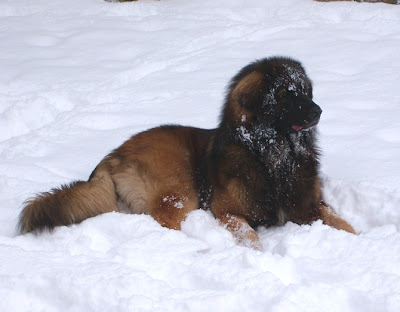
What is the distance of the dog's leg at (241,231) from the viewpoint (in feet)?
10.1

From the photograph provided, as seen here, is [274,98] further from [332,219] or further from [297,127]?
[332,219]

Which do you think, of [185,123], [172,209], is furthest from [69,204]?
[185,123]

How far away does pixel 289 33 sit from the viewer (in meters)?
7.92

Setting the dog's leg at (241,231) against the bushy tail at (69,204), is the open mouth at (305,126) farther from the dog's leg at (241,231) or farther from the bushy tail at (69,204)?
the bushy tail at (69,204)

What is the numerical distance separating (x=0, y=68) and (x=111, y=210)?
4526mm

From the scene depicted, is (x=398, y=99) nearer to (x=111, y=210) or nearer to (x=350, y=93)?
(x=350, y=93)

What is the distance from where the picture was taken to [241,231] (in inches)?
126

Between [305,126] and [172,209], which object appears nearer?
[305,126]

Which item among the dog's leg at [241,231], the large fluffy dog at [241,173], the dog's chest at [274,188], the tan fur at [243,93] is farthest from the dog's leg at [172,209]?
the tan fur at [243,93]

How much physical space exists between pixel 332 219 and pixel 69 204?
6.20 ft

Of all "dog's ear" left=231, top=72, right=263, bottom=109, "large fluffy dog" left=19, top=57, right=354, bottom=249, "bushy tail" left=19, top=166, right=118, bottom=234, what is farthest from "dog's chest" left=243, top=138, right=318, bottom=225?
"bushy tail" left=19, top=166, right=118, bottom=234

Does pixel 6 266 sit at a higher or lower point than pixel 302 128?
lower

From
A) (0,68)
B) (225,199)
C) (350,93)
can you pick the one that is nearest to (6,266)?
(225,199)

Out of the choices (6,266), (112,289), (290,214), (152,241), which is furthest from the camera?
(290,214)
